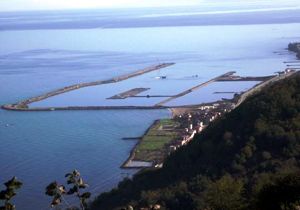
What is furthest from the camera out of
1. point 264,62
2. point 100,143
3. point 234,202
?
point 264,62

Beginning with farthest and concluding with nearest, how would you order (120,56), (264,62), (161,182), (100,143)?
(120,56) → (264,62) → (100,143) → (161,182)

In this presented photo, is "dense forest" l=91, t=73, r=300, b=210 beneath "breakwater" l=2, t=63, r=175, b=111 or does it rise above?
above

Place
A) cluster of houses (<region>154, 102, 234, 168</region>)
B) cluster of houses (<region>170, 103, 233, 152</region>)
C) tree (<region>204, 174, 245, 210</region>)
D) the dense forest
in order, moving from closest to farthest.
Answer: tree (<region>204, 174, 245, 210</region>)
the dense forest
cluster of houses (<region>154, 102, 234, 168</region>)
cluster of houses (<region>170, 103, 233, 152</region>)

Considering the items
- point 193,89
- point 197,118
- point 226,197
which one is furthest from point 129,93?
point 226,197

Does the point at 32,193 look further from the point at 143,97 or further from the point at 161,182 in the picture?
the point at 143,97

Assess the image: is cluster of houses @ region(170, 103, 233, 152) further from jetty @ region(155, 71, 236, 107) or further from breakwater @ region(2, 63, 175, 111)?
breakwater @ region(2, 63, 175, 111)

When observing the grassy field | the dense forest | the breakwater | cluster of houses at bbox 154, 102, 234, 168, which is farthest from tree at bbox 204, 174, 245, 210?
the breakwater

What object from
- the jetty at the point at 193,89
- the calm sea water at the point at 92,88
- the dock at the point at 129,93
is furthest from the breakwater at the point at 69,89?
the jetty at the point at 193,89

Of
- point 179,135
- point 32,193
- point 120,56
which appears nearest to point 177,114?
point 179,135
